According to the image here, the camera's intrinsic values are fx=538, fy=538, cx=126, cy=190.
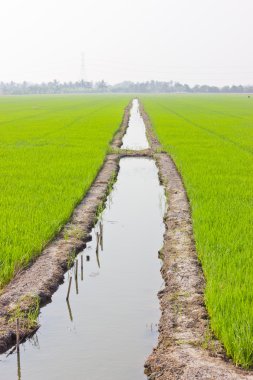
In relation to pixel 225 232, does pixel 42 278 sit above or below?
below

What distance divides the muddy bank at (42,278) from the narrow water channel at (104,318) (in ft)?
0.29

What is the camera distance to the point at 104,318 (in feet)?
12.5

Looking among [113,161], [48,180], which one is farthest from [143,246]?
[113,161]

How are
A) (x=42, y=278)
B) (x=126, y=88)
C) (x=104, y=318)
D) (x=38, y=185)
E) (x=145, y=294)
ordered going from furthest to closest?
(x=126, y=88) → (x=38, y=185) → (x=42, y=278) → (x=145, y=294) → (x=104, y=318)

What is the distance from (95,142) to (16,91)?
131 meters

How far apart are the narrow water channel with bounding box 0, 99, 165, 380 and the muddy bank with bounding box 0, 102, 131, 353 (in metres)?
0.09

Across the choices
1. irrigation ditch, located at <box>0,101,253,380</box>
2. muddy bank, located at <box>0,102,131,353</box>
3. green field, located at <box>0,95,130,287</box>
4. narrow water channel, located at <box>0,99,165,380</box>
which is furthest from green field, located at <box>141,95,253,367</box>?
green field, located at <box>0,95,130,287</box>

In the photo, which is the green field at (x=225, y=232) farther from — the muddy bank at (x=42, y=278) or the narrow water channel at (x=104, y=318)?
the muddy bank at (x=42, y=278)

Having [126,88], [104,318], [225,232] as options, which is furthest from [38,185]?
[126,88]

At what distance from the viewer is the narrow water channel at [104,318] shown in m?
3.16

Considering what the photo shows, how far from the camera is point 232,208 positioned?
21.3 feet

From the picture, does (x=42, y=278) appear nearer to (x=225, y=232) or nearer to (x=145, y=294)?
(x=145, y=294)

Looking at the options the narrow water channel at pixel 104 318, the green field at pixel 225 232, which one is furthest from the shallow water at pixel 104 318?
the green field at pixel 225 232

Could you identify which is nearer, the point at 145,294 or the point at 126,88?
the point at 145,294
